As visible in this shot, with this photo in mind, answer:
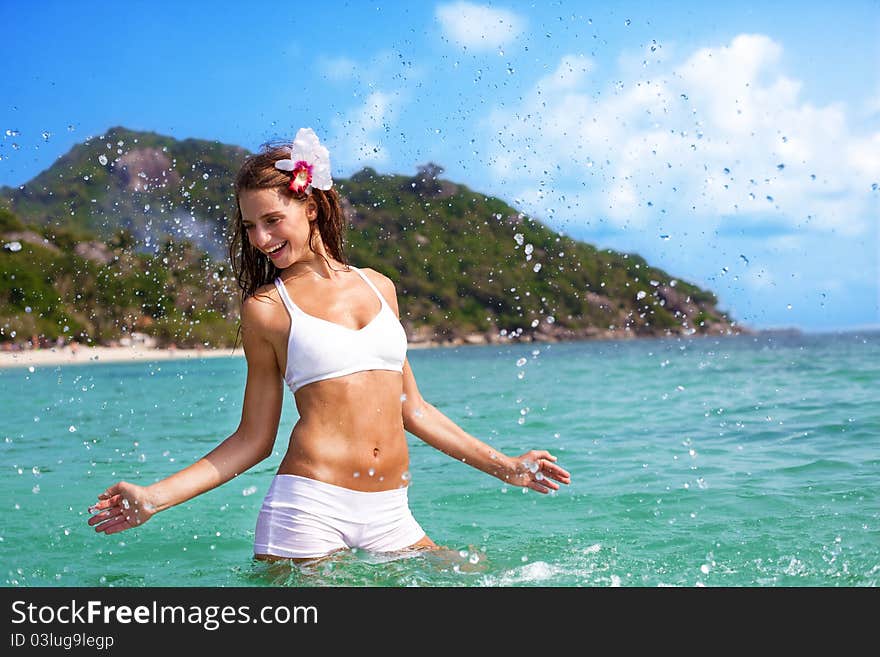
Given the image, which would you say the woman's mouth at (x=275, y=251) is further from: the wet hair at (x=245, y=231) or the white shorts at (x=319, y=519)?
the white shorts at (x=319, y=519)

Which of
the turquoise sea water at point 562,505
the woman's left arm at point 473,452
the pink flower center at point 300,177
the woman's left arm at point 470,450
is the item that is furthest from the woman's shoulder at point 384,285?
the turquoise sea water at point 562,505

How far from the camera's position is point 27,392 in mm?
20406

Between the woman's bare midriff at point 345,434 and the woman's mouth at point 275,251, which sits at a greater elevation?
the woman's mouth at point 275,251

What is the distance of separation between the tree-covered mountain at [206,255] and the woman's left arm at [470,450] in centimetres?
173

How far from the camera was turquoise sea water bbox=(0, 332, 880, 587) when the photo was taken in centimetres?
390

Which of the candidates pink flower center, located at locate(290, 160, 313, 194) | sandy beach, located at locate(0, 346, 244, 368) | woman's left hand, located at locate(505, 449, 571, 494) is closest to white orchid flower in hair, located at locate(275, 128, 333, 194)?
pink flower center, located at locate(290, 160, 313, 194)

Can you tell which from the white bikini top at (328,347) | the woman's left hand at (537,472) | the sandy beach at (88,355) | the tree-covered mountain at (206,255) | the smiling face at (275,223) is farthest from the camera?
the sandy beach at (88,355)

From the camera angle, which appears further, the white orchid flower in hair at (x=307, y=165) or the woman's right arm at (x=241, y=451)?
the white orchid flower in hair at (x=307, y=165)

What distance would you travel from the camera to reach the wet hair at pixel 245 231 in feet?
10.7

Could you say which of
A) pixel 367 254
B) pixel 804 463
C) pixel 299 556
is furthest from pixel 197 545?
pixel 367 254
